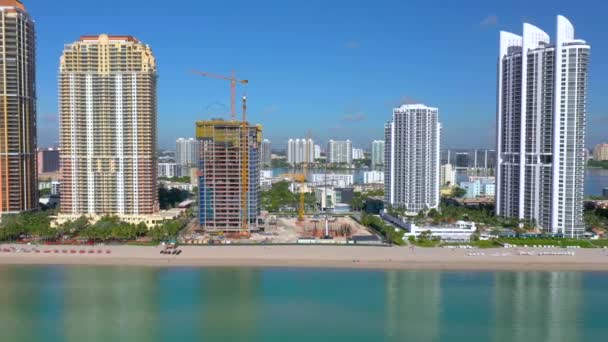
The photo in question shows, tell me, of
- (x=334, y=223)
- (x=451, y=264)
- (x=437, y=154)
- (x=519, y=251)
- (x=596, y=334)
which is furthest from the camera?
(x=437, y=154)

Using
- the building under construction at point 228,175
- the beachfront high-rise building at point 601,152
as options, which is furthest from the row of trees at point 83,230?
the beachfront high-rise building at point 601,152

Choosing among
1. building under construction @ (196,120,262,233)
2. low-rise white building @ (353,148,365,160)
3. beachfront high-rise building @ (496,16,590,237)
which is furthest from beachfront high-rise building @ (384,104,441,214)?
low-rise white building @ (353,148,365,160)

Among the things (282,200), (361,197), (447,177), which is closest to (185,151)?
(447,177)

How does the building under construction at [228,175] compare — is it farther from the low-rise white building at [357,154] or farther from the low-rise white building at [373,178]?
the low-rise white building at [357,154]

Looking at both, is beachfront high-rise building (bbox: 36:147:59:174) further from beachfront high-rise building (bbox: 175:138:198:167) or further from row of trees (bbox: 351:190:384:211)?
row of trees (bbox: 351:190:384:211)

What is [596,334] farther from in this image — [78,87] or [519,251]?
[78,87]

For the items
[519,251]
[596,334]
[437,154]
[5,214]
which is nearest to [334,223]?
[437,154]
